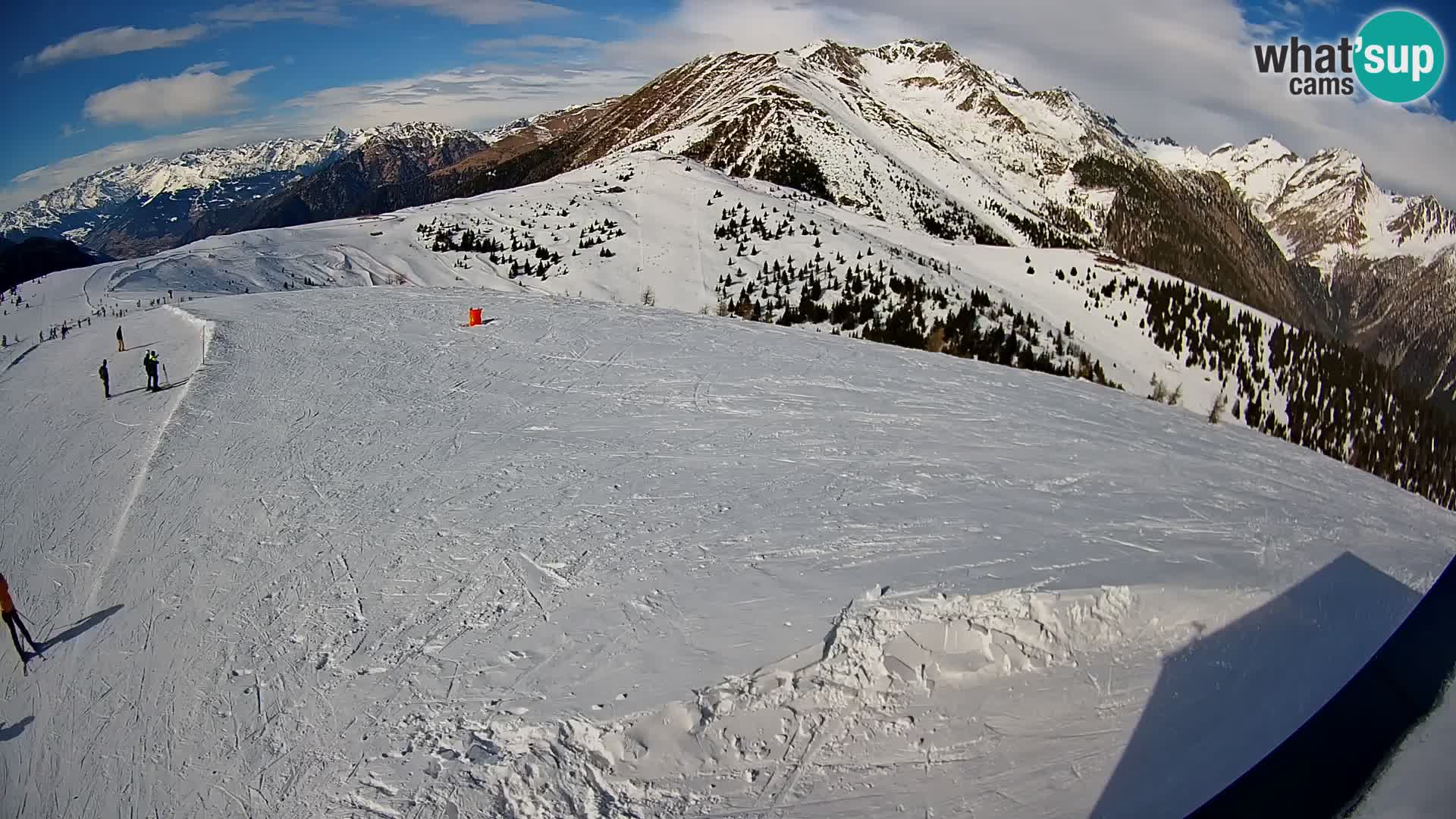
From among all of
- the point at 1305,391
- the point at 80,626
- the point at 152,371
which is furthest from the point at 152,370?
the point at 1305,391

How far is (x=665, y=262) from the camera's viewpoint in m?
27.1

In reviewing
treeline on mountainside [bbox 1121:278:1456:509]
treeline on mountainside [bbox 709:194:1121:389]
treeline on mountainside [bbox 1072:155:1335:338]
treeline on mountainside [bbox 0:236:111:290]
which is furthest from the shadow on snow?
treeline on mountainside [bbox 1072:155:1335:338]

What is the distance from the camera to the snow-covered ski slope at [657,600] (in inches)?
201

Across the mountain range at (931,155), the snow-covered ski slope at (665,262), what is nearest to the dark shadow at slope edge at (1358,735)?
the snow-covered ski slope at (665,262)

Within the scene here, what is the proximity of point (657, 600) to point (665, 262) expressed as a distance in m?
22.0

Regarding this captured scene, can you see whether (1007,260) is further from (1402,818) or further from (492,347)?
(1402,818)

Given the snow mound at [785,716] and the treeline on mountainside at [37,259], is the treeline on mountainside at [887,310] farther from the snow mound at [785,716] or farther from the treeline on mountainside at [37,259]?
the treeline on mountainside at [37,259]

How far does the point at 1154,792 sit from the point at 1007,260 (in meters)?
30.3

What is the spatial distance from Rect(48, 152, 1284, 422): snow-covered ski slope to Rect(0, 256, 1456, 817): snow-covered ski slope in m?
12.3

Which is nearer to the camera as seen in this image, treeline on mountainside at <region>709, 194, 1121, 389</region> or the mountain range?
treeline on mountainside at <region>709, 194, 1121, 389</region>

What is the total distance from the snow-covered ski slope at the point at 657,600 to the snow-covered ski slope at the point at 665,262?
485 inches

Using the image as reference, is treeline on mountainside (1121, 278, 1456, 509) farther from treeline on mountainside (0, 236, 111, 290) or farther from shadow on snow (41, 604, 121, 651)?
treeline on mountainside (0, 236, 111, 290)

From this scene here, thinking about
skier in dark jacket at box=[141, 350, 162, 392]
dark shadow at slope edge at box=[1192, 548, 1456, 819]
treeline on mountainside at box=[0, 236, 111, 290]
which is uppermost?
dark shadow at slope edge at box=[1192, 548, 1456, 819]

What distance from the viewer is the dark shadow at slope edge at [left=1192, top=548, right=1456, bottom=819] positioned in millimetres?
2129
